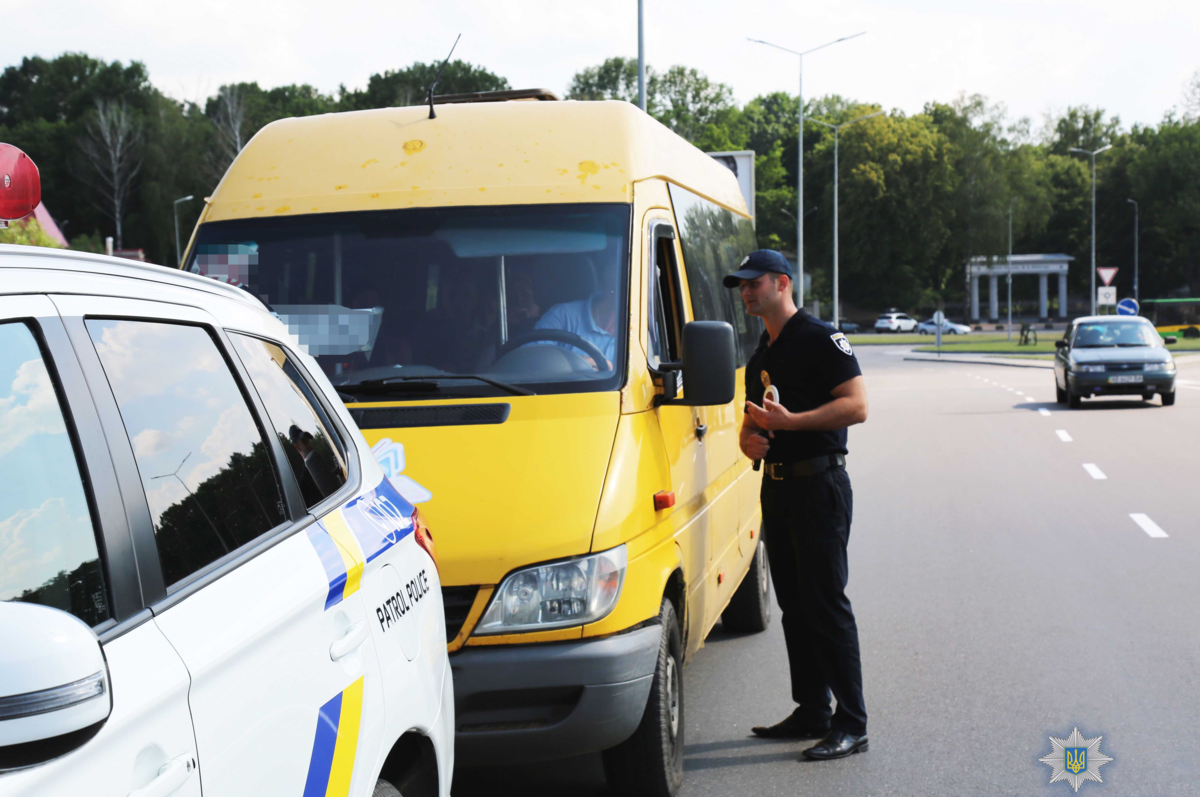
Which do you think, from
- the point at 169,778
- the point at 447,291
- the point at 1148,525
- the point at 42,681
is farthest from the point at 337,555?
the point at 1148,525

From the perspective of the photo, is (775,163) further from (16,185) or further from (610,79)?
(16,185)

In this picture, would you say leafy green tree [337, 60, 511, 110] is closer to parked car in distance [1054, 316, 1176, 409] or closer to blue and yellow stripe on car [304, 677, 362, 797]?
parked car in distance [1054, 316, 1176, 409]

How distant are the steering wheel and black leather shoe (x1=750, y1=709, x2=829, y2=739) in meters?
1.73

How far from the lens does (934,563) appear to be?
8.60m

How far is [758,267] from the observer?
16.3 ft

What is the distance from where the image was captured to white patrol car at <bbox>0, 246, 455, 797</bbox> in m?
1.56

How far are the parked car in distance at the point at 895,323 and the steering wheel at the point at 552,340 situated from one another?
89060 millimetres

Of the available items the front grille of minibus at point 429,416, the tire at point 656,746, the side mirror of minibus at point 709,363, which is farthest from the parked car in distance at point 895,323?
the front grille of minibus at point 429,416

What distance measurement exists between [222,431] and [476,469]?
1726 millimetres

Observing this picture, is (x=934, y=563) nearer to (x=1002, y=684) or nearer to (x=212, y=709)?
(x=1002, y=684)

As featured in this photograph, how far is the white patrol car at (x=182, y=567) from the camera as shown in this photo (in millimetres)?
1564

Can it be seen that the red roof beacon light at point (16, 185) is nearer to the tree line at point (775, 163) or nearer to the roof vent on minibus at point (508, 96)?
the roof vent on minibus at point (508, 96)

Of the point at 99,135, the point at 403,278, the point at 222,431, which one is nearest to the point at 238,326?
the point at 222,431

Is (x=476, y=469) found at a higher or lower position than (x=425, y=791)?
higher
